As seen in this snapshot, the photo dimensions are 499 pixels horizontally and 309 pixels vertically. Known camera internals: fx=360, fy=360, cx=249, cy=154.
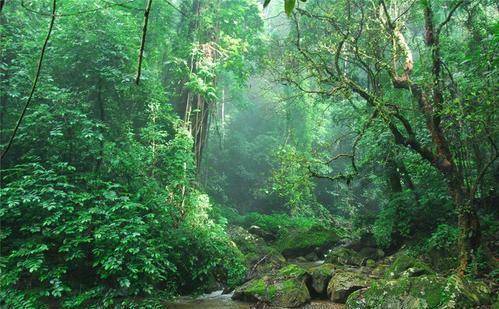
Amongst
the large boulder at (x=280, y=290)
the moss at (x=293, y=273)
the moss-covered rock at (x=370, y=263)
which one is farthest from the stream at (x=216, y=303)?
the moss-covered rock at (x=370, y=263)

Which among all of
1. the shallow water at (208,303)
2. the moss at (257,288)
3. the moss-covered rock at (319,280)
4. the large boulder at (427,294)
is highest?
the large boulder at (427,294)

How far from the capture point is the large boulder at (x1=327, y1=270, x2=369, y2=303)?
624cm

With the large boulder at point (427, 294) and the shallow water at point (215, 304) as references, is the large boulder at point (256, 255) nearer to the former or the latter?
the shallow water at point (215, 304)

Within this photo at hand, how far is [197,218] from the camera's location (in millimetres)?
7547

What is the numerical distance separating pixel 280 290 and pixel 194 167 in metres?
3.14

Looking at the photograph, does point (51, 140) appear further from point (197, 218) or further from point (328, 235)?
point (328, 235)

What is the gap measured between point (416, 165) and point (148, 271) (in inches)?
241

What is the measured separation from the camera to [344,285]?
251 inches

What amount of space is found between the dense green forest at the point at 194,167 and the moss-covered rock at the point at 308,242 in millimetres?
950

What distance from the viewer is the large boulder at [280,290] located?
6.21 meters

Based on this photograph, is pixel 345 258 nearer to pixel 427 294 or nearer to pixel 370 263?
pixel 370 263

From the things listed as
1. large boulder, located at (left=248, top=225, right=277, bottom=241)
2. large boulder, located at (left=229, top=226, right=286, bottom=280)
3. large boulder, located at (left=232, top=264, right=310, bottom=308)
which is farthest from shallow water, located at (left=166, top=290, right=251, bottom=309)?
large boulder, located at (left=248, top=225, right=277, bottom=241)

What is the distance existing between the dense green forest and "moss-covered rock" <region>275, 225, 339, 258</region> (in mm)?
950

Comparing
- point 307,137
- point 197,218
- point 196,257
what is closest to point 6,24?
point 197,218
